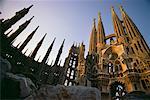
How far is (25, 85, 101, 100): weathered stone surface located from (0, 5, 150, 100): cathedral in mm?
16728

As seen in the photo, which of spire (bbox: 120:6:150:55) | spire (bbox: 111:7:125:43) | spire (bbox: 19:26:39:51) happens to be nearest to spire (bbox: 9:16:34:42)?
spire (bbox: 19:26:39:51)

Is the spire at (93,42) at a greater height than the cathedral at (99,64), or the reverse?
the spire at (93,42)

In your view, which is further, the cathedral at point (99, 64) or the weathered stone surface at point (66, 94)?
the cathedral at point (99, 64)

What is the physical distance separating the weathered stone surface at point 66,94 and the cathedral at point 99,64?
16.7 m

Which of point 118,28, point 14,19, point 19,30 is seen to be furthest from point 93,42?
point 14,19

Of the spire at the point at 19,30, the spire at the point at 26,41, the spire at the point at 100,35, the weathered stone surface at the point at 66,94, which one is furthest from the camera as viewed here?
the spire at the point at 100,35

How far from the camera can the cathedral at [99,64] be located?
3703 centimetres

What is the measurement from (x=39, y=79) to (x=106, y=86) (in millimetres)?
14529

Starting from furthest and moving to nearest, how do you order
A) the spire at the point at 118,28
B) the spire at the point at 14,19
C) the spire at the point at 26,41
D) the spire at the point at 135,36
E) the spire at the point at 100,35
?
the spire at the point at 100,35 < the spire at the point at 118,28 < the spire at the point at 135,36 < the spire at the point at 26,41 < the spire at the point at 14,19

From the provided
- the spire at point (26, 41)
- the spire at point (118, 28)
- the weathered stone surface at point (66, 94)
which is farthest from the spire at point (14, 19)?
the spire at point (118, 28)

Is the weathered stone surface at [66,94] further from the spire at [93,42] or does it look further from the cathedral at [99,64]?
the spire at [93,42]

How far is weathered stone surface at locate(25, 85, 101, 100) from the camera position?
15438mm

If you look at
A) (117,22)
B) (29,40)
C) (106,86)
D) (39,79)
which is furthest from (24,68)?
(117,22)

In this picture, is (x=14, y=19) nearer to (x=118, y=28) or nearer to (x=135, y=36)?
(x=118, y=28)
